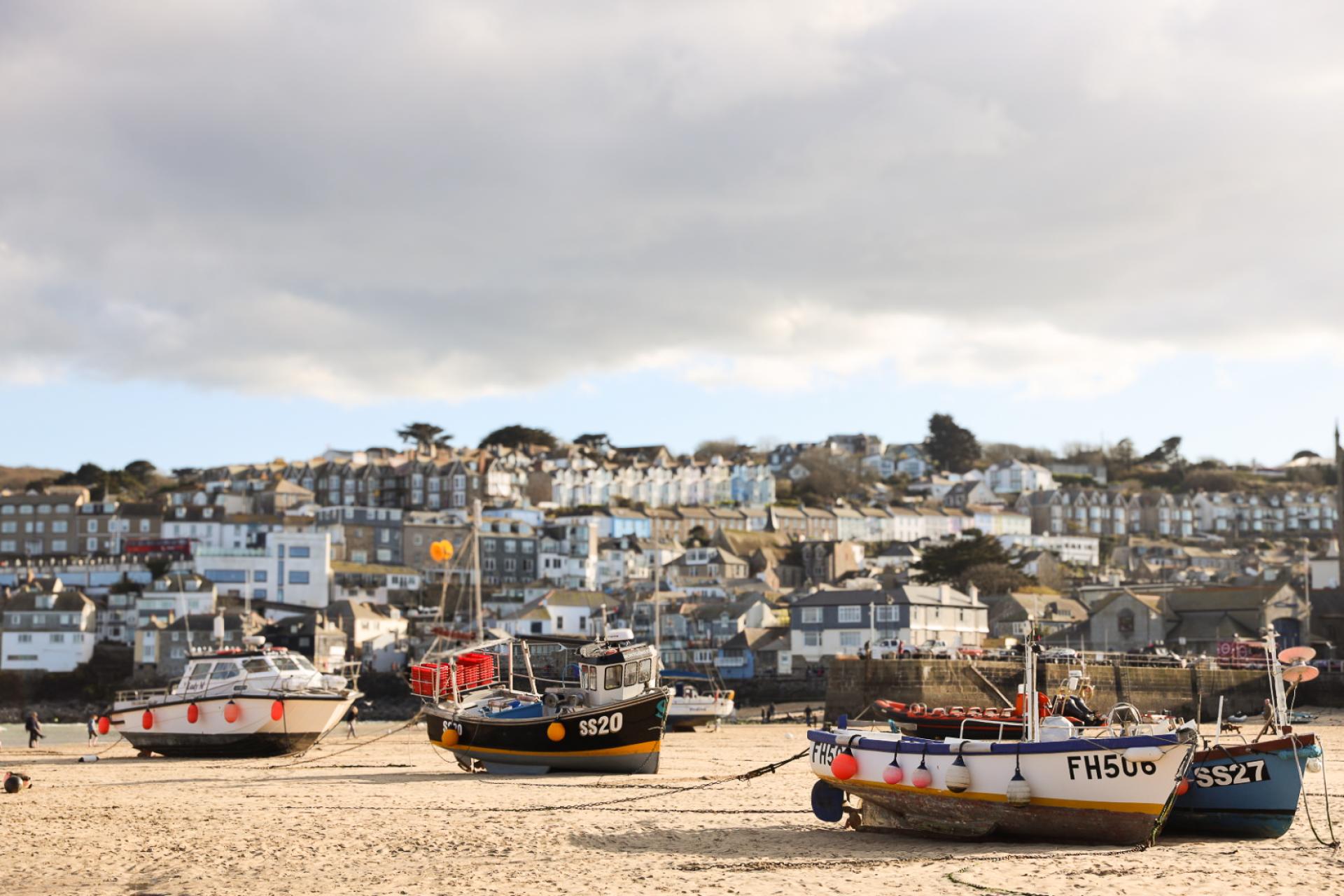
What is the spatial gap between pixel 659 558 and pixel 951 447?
348 ft

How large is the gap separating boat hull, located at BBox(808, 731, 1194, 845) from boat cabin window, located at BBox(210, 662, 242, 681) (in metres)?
20.0

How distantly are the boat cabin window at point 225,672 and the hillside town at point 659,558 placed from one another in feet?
57.2

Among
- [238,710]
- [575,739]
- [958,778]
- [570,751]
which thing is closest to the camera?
[958,778]

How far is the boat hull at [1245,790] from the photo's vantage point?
16.9 metres

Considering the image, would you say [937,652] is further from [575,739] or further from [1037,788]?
[1037,788]

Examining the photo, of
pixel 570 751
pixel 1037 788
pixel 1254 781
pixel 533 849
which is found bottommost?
pixel 570 751

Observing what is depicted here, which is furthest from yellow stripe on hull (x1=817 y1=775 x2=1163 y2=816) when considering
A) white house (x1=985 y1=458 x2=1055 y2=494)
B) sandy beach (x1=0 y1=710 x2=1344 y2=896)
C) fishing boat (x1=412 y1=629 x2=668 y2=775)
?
white house (x1=985 y1=458 x2=1055 y2=494)

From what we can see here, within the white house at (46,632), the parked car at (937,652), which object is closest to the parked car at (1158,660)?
the parked car at (937,652)

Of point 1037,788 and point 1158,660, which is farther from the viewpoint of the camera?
point 1158,660

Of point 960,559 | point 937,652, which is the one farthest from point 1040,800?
point 960,559

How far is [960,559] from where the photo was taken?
93625 mm

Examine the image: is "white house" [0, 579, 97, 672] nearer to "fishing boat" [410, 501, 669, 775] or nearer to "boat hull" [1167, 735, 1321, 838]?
"fishing boat" [410, 501, 669, 775]

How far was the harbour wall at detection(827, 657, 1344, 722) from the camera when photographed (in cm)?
5038

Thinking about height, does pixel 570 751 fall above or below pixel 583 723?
→ below
